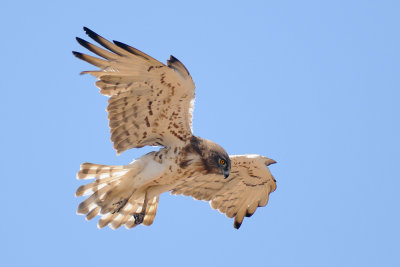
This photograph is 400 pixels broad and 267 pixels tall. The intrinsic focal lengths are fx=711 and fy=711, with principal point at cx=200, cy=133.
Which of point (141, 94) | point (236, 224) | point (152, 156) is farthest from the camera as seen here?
point (236, 224)

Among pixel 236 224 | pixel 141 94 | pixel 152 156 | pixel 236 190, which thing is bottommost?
pixel 236 224

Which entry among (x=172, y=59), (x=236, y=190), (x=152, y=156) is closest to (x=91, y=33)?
(x=172, y=59)

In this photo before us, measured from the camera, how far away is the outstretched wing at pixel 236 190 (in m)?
10.1

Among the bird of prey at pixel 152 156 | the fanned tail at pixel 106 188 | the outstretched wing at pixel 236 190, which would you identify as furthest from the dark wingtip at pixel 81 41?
the outstretched wing at pixel 236 190

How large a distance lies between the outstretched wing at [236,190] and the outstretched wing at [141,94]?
107cm

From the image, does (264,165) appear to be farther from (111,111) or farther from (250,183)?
(111,111)

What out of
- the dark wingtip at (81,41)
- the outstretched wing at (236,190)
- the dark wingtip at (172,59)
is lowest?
the outstretched wing at (236,190)

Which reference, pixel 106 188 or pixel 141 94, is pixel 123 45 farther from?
pixel 106 188

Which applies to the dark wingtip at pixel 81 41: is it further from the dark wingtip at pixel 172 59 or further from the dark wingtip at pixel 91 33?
the dark wingtip at pixel 172 59

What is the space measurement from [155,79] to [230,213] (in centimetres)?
269

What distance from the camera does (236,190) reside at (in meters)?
10.4

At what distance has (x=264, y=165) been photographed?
32.4ft

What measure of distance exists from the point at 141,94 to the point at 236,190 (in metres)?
2.41

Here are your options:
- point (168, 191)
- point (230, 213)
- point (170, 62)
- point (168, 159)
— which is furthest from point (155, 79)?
point (230, 213)
